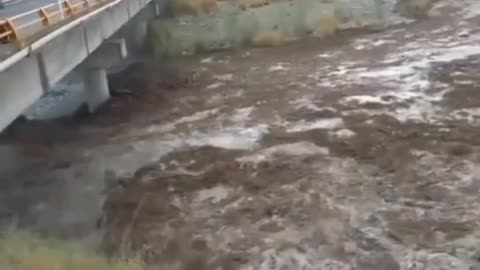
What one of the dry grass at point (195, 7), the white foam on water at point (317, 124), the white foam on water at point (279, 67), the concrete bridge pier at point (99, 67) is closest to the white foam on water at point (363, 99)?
the white foam on water at point (317, 124)

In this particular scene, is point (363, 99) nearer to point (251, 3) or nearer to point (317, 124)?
point (317, 124)

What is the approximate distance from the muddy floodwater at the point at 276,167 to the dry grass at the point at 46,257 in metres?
0.70

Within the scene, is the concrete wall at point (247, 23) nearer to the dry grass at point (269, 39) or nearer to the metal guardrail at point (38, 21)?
the dry grass at point (269, 39)

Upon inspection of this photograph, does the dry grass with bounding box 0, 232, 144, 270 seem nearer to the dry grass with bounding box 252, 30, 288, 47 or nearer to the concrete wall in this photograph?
the dry grass with bounding box 252, 30, 288, 47

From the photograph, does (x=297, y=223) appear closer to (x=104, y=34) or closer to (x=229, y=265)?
(x=229, y=265)

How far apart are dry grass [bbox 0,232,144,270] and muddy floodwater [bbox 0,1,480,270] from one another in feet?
2.29

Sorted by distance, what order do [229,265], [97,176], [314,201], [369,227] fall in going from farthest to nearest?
1. [97,176]
2. [314,201]
3. [369,227]
4. [229,265]

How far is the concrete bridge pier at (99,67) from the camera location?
2342 centimetres

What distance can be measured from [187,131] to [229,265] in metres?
8.35

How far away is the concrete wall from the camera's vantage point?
3170 centimetres

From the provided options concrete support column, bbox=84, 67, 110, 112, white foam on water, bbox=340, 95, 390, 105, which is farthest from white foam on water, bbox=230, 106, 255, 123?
concrete support column, bbox=84, 67, 110, 112

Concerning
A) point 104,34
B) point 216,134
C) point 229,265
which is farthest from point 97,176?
point 229,265

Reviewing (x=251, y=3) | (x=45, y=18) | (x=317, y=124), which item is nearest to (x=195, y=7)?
(x=251, y=3)

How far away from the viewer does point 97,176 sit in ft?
54.0
